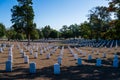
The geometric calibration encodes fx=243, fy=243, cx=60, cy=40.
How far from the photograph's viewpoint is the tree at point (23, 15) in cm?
6012

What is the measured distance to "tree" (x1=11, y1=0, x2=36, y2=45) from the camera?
60.1 metres

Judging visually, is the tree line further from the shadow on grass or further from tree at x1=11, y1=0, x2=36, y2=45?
the shadow on grass

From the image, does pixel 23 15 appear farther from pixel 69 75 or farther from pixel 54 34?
pixel 54 34

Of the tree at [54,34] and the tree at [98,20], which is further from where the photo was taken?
the tree at [54,34]

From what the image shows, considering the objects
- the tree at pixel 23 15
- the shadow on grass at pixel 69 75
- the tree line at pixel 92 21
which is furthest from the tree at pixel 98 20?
the shadow on grass at pixel 69 75

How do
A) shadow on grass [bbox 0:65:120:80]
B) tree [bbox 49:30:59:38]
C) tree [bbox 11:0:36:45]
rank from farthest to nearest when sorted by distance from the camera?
1. tree [bbox 49:30:59:38]
2. tree [bbox 11:0:36:45]
3. shadow on grass [bbox 0:65:120:80]

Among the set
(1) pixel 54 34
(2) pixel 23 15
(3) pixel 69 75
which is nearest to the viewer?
(3) pixel 69 75

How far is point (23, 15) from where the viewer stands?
60438 mm

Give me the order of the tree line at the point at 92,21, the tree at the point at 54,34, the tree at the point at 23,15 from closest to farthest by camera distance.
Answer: the tree line at the point at 92,21
the tree at the point at 23,15
the tree at the point at 54,34

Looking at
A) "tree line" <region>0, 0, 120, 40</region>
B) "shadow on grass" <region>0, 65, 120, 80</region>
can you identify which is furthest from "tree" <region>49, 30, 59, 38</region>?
"shadow on grass" <region>0, 65, 120, 80</region>

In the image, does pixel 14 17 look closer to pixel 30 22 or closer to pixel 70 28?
pixel 30 22

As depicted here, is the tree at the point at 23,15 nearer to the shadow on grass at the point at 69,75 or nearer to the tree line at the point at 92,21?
the tree line at the point at 92,21

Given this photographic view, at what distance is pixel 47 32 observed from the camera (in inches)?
5674

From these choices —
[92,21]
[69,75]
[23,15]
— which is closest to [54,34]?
[92,21]
